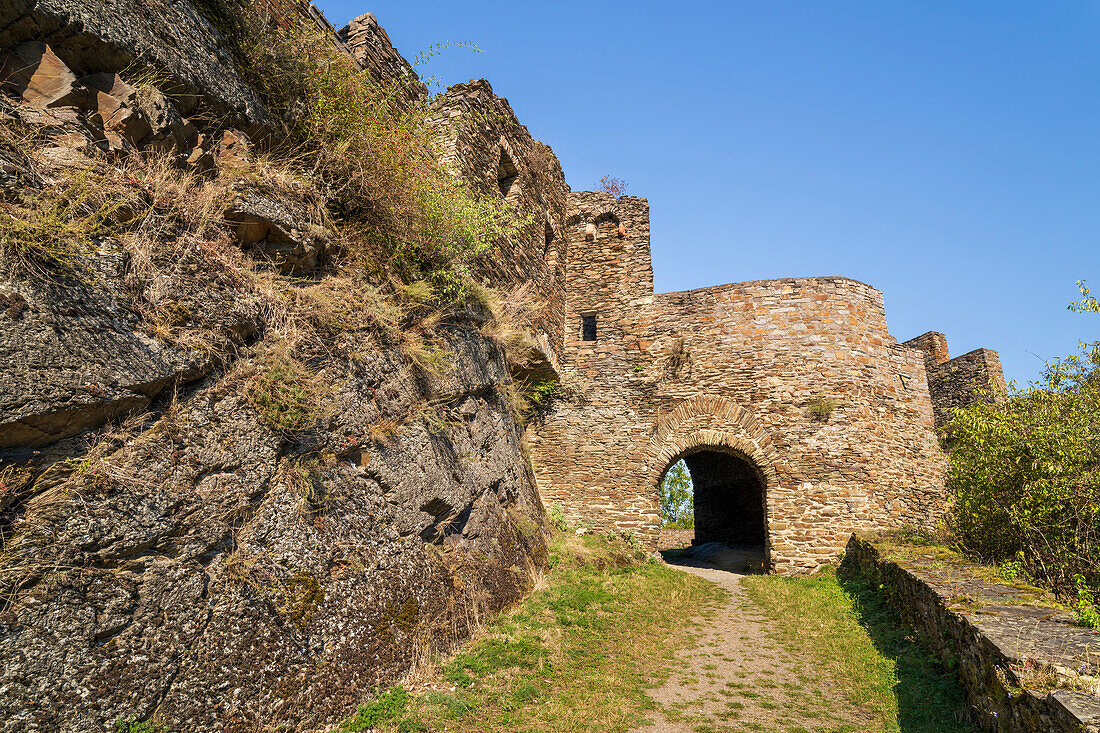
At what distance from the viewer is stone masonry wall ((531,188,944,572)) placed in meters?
10.9

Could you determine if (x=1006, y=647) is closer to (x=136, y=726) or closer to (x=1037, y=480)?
(x=1037, y=480)

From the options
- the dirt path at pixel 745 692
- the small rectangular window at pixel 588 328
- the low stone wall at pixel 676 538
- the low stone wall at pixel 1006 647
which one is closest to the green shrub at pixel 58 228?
the dirt path at pixel 745 692

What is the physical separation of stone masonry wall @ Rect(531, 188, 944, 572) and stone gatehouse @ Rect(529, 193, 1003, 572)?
1.1 inches

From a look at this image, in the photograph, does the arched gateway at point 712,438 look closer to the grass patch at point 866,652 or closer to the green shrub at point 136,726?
the grass patch at point 866,652

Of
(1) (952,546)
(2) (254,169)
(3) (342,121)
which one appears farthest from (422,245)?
(1) (952,546)

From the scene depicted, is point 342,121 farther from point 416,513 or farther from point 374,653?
point 374,653

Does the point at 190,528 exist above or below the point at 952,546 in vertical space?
above

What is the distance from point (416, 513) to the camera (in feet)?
16.4

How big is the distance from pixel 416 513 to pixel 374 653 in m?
1.23

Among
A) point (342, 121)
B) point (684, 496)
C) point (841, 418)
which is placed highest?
point (342, 121)

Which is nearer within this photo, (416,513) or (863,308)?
(416,513)

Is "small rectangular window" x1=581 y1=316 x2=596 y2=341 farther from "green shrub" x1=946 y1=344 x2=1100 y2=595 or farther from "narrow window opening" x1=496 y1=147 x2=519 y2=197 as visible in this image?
"green shrub" x1=946 y1=344 x2=1100 y2=595

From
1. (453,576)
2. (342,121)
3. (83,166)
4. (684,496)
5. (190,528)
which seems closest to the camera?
(190,528)

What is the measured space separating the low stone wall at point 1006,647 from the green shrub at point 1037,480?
59cm
